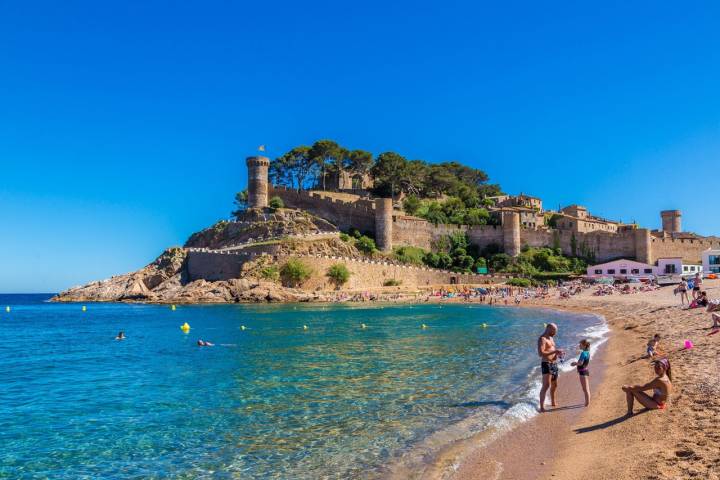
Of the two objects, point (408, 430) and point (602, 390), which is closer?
point (408, 430)

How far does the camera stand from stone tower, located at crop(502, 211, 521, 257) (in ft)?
188

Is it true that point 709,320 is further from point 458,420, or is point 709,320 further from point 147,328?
point 147,328

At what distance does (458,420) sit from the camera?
9.15m

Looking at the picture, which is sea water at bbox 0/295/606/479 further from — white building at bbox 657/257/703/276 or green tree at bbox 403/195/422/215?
green tree at bbox 403/195/422/215

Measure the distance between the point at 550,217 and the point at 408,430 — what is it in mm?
60625

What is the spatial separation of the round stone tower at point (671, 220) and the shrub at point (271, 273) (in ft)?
190

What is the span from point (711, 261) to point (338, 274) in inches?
1305

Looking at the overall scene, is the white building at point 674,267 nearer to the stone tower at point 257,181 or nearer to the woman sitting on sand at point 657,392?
the stone tower at point 257,181

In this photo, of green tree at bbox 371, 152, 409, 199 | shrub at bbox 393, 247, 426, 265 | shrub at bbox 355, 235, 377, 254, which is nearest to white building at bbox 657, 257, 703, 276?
shrub at bbox 393, 247, 426, 265

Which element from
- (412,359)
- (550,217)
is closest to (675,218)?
(550,217)

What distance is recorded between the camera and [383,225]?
5497cm

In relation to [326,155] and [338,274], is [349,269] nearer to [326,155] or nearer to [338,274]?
[338,274]

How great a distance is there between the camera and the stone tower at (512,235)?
188 ft

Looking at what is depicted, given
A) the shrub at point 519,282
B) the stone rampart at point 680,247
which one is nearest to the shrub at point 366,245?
the shrub at point 519,282
